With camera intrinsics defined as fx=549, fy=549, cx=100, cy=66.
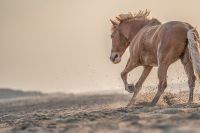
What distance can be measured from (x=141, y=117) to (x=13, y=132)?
5.57ft

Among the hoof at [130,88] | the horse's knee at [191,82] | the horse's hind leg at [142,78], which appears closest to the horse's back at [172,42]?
the horse's knee at [191,82]

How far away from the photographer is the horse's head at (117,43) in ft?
45.6

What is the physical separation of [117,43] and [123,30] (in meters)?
0.45

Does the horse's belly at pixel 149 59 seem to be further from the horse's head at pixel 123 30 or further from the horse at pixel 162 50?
the horse's head at pixel 123 30

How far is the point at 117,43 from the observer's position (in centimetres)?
1402

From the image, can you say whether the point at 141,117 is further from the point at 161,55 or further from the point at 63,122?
the point at 161,55

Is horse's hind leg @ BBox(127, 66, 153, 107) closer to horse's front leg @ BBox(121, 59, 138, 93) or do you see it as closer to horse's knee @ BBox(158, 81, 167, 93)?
horse's front leg @ BBox(121, 59, 138, 93)

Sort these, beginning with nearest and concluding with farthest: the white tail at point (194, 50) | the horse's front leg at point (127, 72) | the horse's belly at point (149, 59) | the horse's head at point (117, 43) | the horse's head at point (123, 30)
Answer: the white tail at point (194, 50), the horse's belly at point (149, 59), the horse's front leg at point (127, 72), the horse's head at point (123, 30), the horse's head at point (117, 43)

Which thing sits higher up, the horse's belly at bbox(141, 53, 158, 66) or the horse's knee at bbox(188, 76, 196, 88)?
the horse's belly at bbox(141, 53, 158, 66)

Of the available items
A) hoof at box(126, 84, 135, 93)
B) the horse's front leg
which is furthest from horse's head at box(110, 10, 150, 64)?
hoof at box(126, 84, 135, 93)

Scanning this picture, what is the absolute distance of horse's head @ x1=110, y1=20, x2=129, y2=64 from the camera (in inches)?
548

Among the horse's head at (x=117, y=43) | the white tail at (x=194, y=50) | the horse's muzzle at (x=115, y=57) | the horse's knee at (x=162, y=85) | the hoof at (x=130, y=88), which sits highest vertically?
the horse's head at (x=117, y=43)

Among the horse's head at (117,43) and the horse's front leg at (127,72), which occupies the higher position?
the horse's head at (117,43)

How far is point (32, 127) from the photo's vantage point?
7.23 metres
